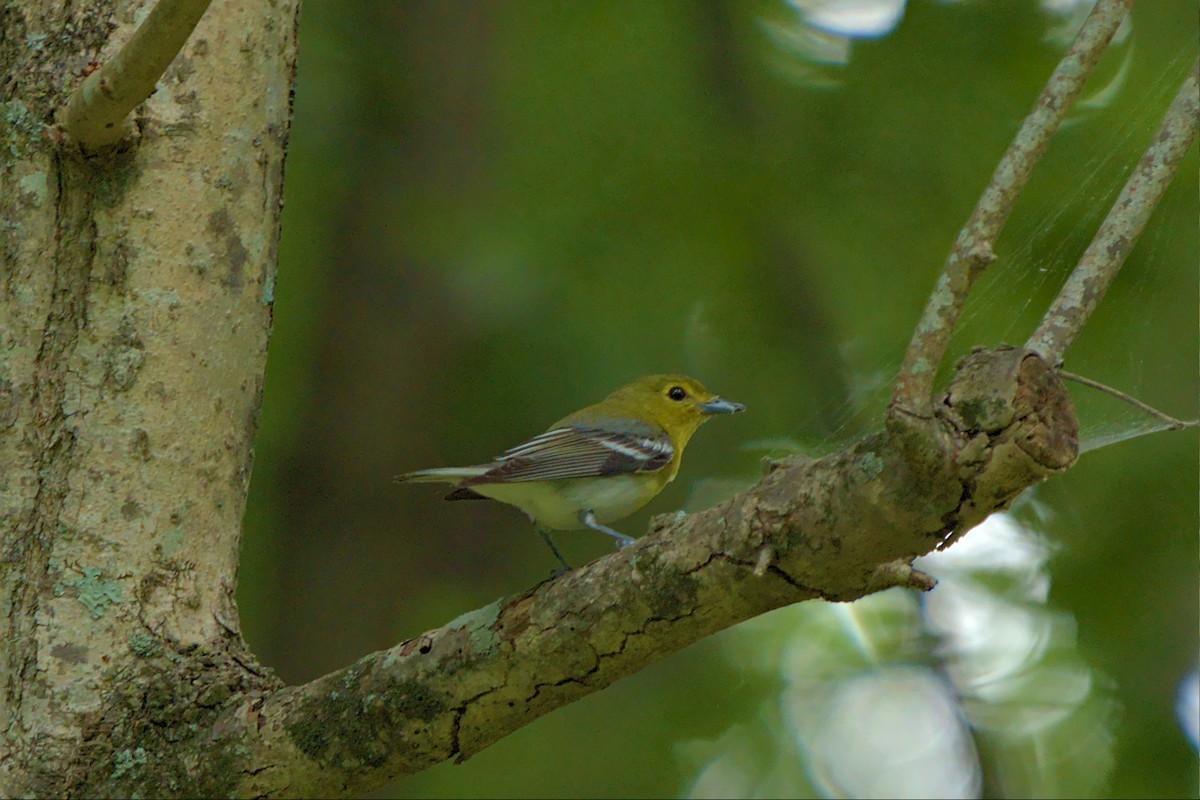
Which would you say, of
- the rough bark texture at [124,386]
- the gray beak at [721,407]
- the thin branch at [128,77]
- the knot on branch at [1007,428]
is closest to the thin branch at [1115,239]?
the knot on branch at [1007,428]

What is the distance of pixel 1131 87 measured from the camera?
4.75 meters

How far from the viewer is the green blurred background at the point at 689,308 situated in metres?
4.69

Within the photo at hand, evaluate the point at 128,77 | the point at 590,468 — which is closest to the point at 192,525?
the point at 128,77

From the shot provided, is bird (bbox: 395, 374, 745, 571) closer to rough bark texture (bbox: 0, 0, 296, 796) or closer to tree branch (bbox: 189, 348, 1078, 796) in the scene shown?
rough bark texture (bbox: 0, 0, 296, 796)

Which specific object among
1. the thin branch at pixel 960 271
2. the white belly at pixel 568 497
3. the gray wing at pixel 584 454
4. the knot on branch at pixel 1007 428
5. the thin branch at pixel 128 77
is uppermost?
the thin branch at pixel 128 77

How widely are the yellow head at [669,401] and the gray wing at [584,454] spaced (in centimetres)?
21

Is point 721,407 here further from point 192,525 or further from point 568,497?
point 192,525

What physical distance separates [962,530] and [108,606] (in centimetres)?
199

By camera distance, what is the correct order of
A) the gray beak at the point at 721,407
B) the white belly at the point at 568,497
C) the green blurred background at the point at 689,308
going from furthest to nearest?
1. the gray beak at the point at 721,407
2. the green blurred background at the point at 689,308
3. the white belly at the point at 568,497

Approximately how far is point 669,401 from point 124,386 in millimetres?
2551

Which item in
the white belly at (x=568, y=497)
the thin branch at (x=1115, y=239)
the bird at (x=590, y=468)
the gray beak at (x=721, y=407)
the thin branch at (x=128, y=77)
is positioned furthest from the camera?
the gray beak at (x=721, y=407)

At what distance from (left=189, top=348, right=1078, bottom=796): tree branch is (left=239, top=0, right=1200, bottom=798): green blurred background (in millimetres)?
2142

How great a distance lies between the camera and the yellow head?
4.93 metres

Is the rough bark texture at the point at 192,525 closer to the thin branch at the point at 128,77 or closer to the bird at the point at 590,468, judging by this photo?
the thin branch at the point at 128,77
